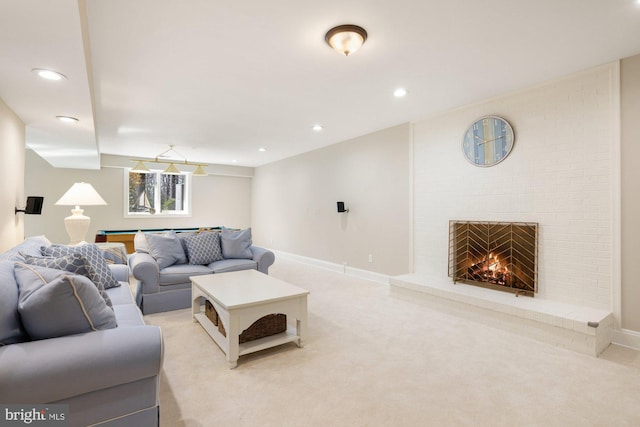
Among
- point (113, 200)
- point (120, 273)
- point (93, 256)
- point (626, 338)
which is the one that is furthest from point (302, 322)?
point (113, 200)

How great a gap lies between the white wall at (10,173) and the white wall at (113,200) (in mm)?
3934

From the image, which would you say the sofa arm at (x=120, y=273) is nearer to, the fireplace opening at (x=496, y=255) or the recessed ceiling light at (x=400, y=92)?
the recessed ceiling light at (x=400, y=92)

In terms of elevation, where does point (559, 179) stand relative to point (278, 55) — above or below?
below

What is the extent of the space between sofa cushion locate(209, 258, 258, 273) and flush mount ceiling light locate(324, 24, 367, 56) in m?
2.83

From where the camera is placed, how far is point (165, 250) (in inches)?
154

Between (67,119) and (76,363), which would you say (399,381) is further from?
(67,119)

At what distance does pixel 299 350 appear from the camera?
262 centimetres

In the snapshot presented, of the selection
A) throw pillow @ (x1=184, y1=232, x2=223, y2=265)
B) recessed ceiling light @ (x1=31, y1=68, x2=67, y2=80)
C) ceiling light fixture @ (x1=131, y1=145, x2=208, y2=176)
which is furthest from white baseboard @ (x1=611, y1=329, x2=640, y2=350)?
ceiling light fixture @ (x1=131, y1=145, x2=208, y2=176)

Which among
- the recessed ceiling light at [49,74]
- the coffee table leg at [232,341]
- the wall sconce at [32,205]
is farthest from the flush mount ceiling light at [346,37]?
the wall sconce at [32,205]

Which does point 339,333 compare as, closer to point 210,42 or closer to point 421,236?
point 421,236

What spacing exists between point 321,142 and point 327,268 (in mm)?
2402

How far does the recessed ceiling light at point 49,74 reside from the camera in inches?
84.4

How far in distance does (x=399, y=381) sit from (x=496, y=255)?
2.23 meters

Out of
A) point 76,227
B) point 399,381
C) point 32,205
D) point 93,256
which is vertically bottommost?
point 399,381
